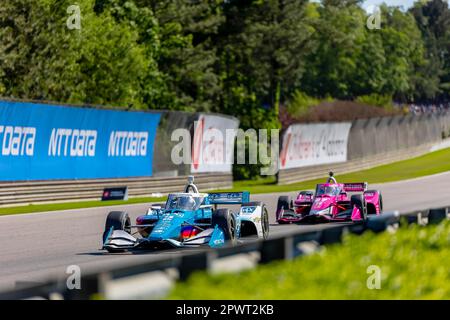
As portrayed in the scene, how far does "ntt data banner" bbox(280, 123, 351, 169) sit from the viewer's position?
45.0 m

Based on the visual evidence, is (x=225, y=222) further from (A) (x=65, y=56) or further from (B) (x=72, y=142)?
(A) (x=65, y=56)

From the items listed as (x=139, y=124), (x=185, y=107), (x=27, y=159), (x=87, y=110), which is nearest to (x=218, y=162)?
(x=139, y=124)

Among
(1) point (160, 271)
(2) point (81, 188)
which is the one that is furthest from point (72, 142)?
(1) point (160, 271)

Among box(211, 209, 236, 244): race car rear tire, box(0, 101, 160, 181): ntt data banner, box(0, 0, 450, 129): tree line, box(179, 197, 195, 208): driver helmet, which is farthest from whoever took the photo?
box(0, 0, 450, 129): tree line

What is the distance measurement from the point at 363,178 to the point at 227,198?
29159 mm

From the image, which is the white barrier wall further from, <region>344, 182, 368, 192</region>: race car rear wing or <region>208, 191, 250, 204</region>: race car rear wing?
<region>208, 191, 250, 204</region>: race car rear wing

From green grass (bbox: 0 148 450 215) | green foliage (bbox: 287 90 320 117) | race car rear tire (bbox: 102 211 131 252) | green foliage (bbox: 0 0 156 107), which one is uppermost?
green foliage (bbox: 0 0 156 107)

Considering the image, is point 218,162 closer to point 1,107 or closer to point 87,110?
point 87,110

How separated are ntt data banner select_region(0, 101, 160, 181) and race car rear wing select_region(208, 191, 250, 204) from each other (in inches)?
411

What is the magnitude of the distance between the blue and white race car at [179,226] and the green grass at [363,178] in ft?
31.7

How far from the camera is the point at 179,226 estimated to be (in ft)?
52.6

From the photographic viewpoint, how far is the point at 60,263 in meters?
15.1

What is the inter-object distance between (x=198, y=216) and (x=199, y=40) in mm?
53039

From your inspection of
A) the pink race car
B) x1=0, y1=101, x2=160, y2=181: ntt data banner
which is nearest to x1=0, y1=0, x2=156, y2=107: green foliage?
x1=0, y1=101, x2=160, y2=181: ntt data banner
